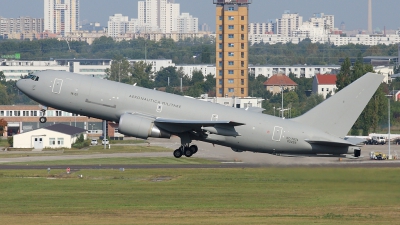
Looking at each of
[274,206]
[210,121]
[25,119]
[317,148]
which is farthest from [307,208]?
[25,119]

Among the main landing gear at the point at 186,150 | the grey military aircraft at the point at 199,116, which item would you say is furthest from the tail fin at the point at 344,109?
the main landing gear at the point at 186,150

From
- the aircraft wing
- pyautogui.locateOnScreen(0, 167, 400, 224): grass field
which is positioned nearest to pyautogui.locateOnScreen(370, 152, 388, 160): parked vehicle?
pyautogui.locateOnScreen(0, 167, 400, 224): grass field

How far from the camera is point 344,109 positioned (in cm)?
6350

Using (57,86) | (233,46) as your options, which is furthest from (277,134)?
(233,46)

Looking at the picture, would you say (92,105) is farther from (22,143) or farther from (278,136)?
(22,143)

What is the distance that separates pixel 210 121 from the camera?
6062cm

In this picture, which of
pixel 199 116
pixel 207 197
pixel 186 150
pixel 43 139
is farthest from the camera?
pixel 43 139

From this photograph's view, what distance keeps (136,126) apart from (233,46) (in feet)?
411

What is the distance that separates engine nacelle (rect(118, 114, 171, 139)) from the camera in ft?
200

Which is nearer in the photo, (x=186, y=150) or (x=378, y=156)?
(x=186, y=150)

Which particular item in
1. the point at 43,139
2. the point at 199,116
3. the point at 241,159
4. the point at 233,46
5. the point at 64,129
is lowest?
the point at 43,139

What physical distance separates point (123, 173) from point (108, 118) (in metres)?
33.5

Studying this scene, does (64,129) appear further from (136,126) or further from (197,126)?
(197,126)

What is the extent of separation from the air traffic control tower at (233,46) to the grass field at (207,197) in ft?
304
